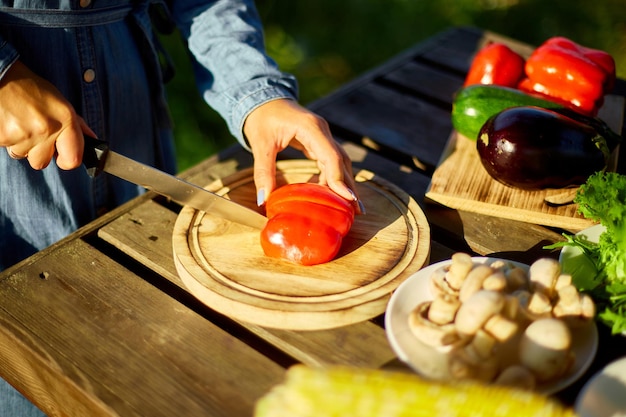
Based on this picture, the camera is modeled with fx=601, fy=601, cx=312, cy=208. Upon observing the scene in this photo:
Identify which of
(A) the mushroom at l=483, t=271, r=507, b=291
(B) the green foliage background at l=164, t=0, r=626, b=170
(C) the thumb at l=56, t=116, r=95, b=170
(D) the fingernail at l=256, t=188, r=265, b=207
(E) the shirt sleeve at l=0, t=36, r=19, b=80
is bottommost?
(B) the green foliage background at l=164, t=0, r=626, b=170

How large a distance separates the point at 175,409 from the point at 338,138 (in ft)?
4.98

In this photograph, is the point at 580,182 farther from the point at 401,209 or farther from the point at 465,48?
the point at 465,48

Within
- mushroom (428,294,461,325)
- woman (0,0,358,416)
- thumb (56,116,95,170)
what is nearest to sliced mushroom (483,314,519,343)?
mushroom (428,294,461,325)

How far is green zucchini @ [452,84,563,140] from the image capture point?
2.46 m

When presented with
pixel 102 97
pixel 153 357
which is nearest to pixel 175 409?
pixel 153 357

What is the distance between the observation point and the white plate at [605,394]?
1.35 metres

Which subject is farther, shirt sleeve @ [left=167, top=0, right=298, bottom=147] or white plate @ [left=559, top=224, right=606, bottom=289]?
shirt sleeve @ [left=167, top=0, right=298, bottom=147]

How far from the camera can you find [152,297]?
5.93ft

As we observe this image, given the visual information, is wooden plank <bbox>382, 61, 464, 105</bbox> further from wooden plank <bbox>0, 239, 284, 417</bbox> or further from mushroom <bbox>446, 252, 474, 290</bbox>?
wooden plank <bbox>0, 239, 284, 417</bbox>

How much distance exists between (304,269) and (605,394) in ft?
2.85

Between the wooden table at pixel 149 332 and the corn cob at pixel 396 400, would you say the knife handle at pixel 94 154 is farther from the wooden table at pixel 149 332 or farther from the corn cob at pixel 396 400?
the corn cob at pixel 396 400

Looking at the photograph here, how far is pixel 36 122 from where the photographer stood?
179 cm

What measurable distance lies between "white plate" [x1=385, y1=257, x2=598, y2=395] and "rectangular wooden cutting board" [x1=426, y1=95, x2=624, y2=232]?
53 centimetres

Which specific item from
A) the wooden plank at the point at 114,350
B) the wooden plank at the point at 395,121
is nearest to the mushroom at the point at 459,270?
the wooden plank at the point at 114,350
